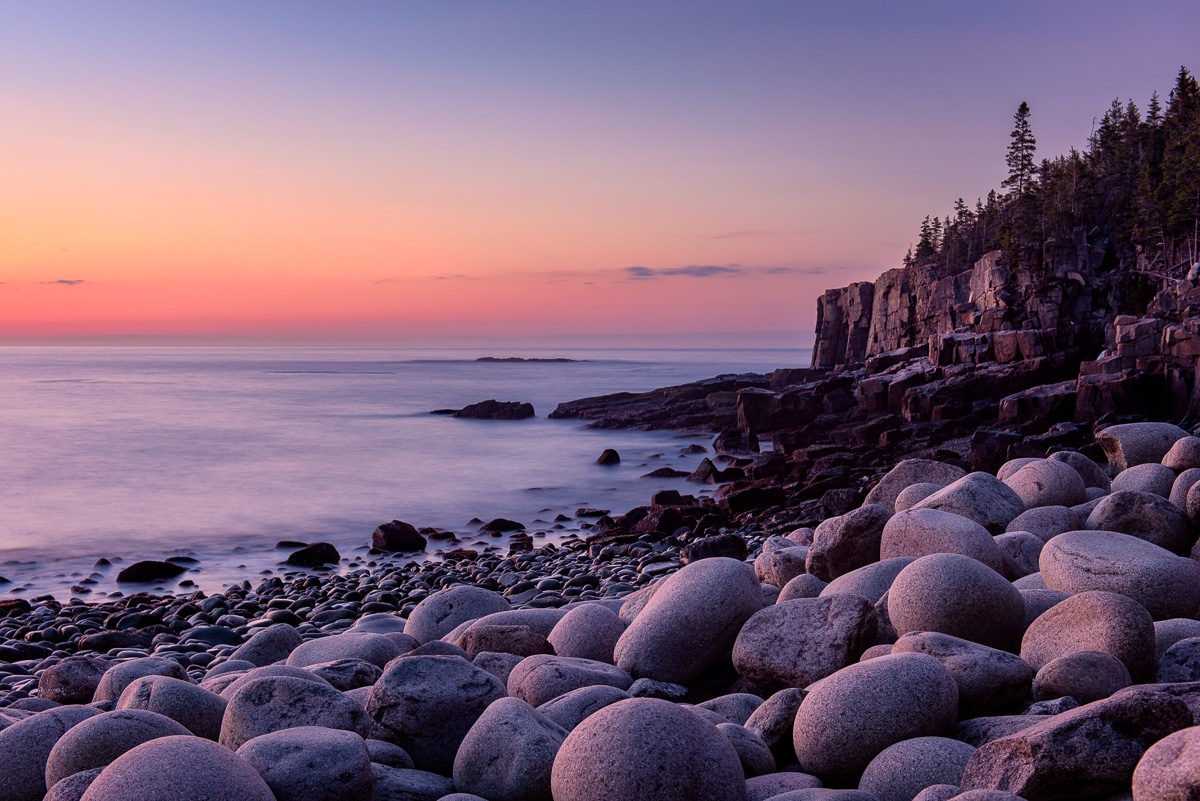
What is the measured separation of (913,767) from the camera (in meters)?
3.58

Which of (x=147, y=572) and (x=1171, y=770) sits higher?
(x=1171, y=770)

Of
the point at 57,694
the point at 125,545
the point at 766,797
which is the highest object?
the point at 766,797

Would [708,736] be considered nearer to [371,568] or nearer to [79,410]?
[371,568]

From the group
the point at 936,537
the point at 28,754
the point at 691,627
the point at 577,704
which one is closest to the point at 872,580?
the point at 936,537

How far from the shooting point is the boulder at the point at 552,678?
15.8 feet

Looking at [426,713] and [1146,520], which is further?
[1146,520]

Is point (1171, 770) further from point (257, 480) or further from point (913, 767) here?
point (257, 480)

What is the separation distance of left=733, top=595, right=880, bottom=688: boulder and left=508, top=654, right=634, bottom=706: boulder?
2.67ft

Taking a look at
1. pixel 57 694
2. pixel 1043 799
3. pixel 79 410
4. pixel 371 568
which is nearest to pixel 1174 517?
pixel 1043 799

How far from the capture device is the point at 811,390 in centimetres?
3416

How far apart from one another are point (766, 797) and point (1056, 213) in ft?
206

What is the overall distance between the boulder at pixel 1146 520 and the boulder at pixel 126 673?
7.46 m

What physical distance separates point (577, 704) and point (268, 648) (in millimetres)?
3884

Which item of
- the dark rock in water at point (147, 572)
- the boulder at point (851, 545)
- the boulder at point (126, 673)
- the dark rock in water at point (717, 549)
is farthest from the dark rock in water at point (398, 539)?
the boulder at point (851, 545)
